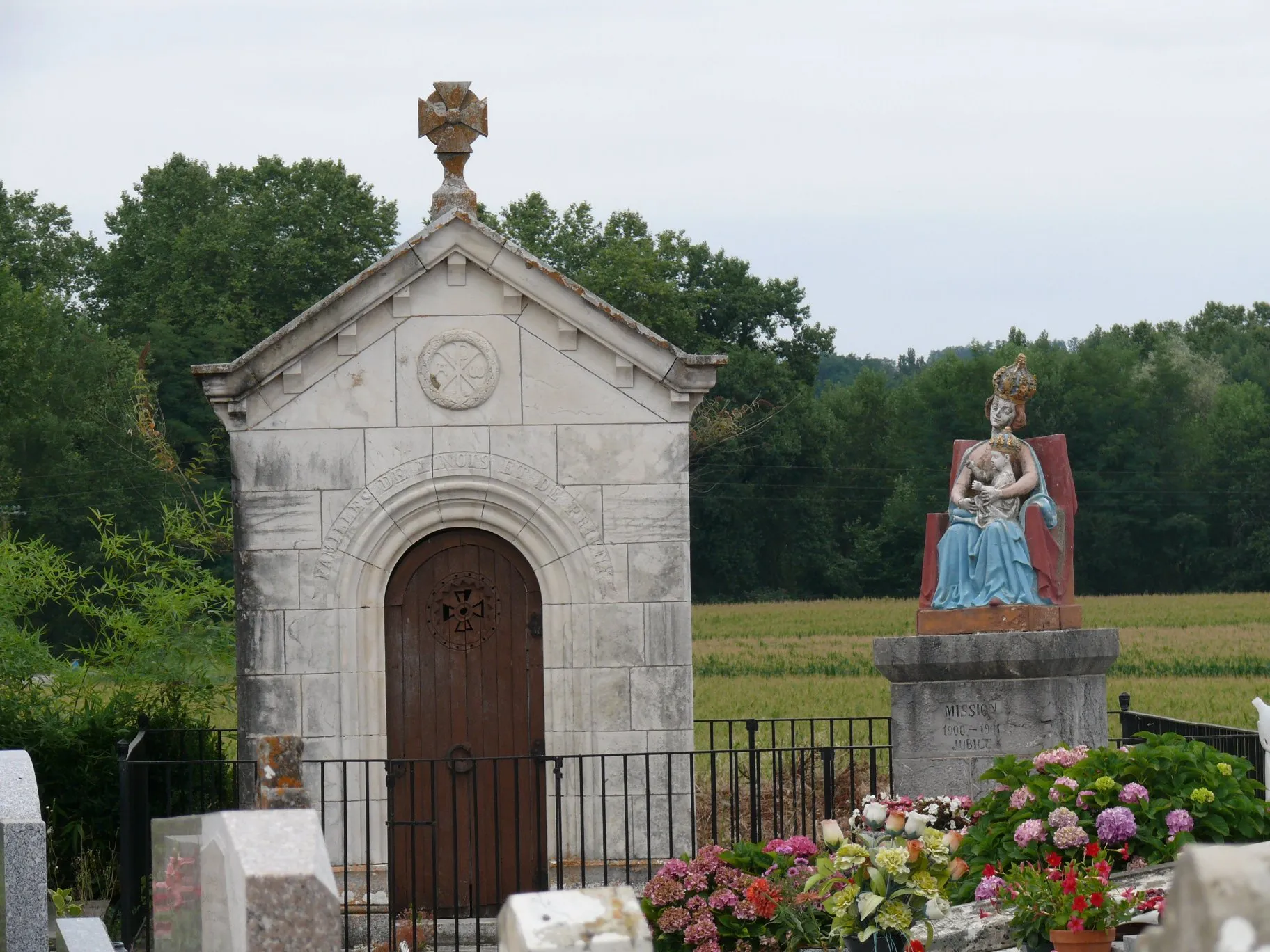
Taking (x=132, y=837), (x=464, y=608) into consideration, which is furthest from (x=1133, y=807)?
(x=132, y=837)

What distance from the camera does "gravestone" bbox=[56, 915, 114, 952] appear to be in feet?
25.0

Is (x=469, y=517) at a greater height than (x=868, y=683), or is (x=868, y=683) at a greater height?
(x=469, y=517)

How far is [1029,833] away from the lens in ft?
24.7

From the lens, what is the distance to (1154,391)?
52.3m

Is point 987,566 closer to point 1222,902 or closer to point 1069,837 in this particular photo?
point 1069,837

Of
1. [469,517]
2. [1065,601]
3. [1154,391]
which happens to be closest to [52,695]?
[469,517]

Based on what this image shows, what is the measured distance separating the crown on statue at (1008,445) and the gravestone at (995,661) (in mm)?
214

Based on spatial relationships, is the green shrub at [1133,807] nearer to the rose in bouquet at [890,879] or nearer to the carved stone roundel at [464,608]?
the rose in bouquet at [890,879]

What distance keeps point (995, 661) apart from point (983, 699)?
26 centimetres

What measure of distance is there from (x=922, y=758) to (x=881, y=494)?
42.0m

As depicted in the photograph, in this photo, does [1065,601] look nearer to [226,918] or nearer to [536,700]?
[536,700]

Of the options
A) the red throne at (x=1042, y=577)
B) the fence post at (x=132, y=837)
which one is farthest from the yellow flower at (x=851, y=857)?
the fence post at (x=132, y=837)

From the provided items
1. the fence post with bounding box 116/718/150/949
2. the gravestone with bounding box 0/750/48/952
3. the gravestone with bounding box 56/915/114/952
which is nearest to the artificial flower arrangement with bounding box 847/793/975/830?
the gravestone with bounding box 56/915/114/952

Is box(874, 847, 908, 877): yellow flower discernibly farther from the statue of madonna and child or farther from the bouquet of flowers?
the statue of madonna and child
